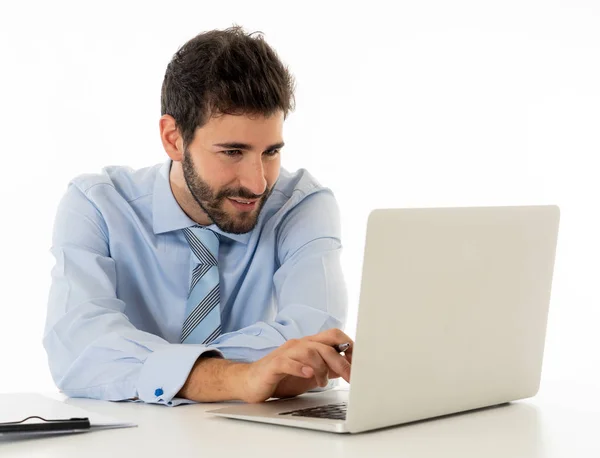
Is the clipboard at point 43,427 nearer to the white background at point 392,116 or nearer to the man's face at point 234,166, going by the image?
the man's face at point 234,166

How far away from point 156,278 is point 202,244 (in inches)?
6.3

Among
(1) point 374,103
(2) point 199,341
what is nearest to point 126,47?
(1) point 374,103

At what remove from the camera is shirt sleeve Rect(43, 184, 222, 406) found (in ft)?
5.77

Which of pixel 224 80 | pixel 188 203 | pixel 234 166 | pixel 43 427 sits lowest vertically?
pixel 43 427

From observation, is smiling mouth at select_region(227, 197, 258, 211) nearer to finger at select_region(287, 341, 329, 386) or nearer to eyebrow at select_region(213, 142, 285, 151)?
eyebrow at select_region(213, 142, 285, 151)

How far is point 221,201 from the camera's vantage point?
2205mm

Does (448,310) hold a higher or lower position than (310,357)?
higher

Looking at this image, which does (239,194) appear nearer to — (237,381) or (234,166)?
(234,166)

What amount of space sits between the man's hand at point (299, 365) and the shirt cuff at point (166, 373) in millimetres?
119

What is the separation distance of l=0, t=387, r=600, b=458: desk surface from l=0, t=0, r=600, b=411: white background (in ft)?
9.37

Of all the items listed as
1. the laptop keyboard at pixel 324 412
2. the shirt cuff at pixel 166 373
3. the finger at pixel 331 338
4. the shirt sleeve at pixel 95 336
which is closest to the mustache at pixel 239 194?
the shirt sleeve at pixel 95 336

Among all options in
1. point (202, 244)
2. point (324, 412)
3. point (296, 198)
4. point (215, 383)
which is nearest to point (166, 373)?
point (215, 383)

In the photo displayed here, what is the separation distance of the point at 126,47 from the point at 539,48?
2091mm

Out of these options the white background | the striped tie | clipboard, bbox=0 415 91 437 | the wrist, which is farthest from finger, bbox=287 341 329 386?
the white background
